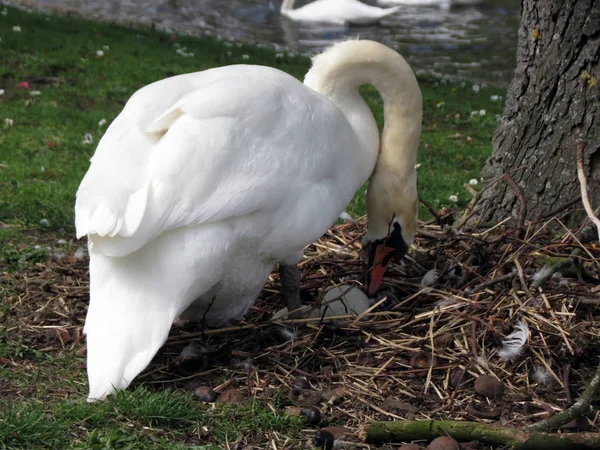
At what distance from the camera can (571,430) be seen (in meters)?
3.49

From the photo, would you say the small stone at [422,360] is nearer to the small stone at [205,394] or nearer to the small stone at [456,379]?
the small stone at [456,379]

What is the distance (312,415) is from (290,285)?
102 cm

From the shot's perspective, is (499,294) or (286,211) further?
(499,294)

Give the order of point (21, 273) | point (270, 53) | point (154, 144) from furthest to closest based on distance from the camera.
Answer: point (270, 53)
point (21, 273)
point (154, 144)

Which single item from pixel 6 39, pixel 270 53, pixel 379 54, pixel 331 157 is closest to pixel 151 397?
pixel 331 157

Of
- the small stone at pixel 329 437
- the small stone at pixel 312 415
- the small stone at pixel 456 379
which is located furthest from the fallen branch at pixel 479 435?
the small stone at pixel 456 379

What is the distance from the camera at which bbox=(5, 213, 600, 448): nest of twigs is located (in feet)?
12.3

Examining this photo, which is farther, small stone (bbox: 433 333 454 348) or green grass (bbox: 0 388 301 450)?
small stone (bbox: 433 333 454 348)

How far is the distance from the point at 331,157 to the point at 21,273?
199cm

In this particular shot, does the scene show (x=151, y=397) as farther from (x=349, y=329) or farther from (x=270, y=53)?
(x=270, y=53)

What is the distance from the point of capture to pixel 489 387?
374 cm

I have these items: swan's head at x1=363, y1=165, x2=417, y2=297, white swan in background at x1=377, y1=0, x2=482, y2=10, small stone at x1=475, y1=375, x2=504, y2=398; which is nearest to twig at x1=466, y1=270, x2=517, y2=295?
swan's head at x1=363, y1=165, x2=417, y2=297

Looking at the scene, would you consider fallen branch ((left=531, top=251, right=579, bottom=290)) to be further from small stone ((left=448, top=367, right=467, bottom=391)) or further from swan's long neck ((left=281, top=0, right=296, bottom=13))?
swan's long neck ((left=281, top=0, right=296, bottom=13))

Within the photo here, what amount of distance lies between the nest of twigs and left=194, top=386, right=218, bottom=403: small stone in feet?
0.31
